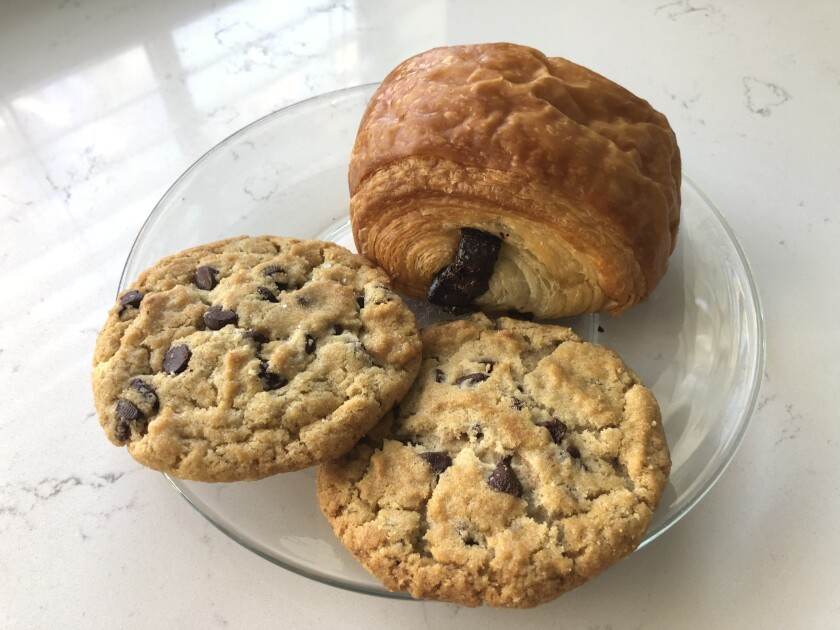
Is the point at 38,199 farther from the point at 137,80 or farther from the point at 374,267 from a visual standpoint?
the point at 374,267

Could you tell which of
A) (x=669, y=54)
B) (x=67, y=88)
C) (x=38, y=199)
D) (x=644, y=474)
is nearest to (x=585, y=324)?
(x=644, y=474)

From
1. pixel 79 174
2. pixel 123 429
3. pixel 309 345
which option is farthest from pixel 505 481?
pixel 79 174

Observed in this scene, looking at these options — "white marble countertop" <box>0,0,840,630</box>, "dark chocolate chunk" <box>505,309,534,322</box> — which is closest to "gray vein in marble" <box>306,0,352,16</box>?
"white marble countertop" <box>0,0,840,630</box>

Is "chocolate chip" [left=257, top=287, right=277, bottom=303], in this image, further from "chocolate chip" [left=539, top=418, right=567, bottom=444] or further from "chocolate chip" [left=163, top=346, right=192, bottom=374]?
"chocolate chip" [left=539, top=418, right=567, bottom=444]

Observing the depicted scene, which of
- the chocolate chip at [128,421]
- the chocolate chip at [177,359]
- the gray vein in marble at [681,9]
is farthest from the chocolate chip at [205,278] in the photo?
the gray vein in marble at [681,9]

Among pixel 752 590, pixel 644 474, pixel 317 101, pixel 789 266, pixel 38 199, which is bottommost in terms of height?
pixel 752 590

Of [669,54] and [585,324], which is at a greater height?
[669,54]

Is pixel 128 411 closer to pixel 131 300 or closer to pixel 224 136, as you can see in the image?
pixel 131 300
